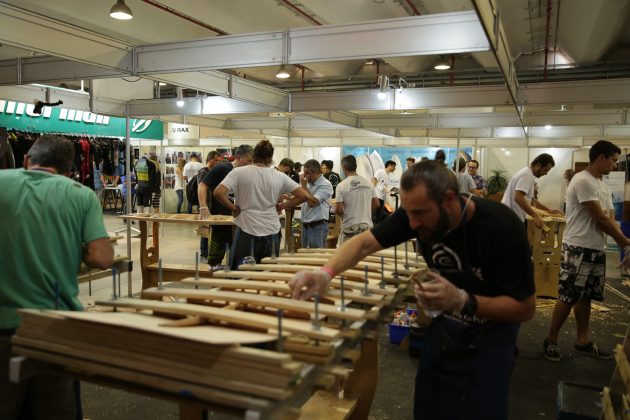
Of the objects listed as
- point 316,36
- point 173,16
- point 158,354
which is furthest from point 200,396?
point 173,16

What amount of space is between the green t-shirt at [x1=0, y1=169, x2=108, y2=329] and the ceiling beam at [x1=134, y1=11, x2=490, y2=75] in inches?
109

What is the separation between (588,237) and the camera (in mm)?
4500

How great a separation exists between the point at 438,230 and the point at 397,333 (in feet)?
10.4

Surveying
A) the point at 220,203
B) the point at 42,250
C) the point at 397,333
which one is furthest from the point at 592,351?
the point at 42,250

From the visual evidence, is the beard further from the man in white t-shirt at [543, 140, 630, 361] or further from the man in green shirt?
the man in white t-shirt at [543, 140, 630, 361]

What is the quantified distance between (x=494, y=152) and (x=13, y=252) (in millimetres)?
13478

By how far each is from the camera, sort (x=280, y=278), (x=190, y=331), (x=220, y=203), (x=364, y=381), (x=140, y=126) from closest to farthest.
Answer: (x=190, y=331) < (x=280, y=278) < (x=364, y=381) < (x=220, y=203) < (x=140, y=126)

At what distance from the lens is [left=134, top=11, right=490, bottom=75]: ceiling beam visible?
13.2ft

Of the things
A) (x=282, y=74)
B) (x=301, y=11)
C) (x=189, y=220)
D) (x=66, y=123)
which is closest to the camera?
(x=189, y=220)

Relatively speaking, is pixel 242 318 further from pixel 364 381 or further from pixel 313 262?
pixel 364 381

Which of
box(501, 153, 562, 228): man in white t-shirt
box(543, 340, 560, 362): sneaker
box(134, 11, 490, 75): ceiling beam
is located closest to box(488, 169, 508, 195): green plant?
box(501, 153, 562, 228): man in white t-shirt

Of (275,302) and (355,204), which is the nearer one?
(275,302)

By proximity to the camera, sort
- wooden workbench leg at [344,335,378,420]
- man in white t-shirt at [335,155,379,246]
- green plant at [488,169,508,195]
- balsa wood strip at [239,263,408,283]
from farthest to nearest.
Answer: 1. green plant at [488,169,508,195]
2. man in white t-shirt at [335,155,379,246]
3. wooden workbench leg at [344,335,378,420]
4. balsa wood strip at [239,263,408,283]

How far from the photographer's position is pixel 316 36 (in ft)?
14.9
